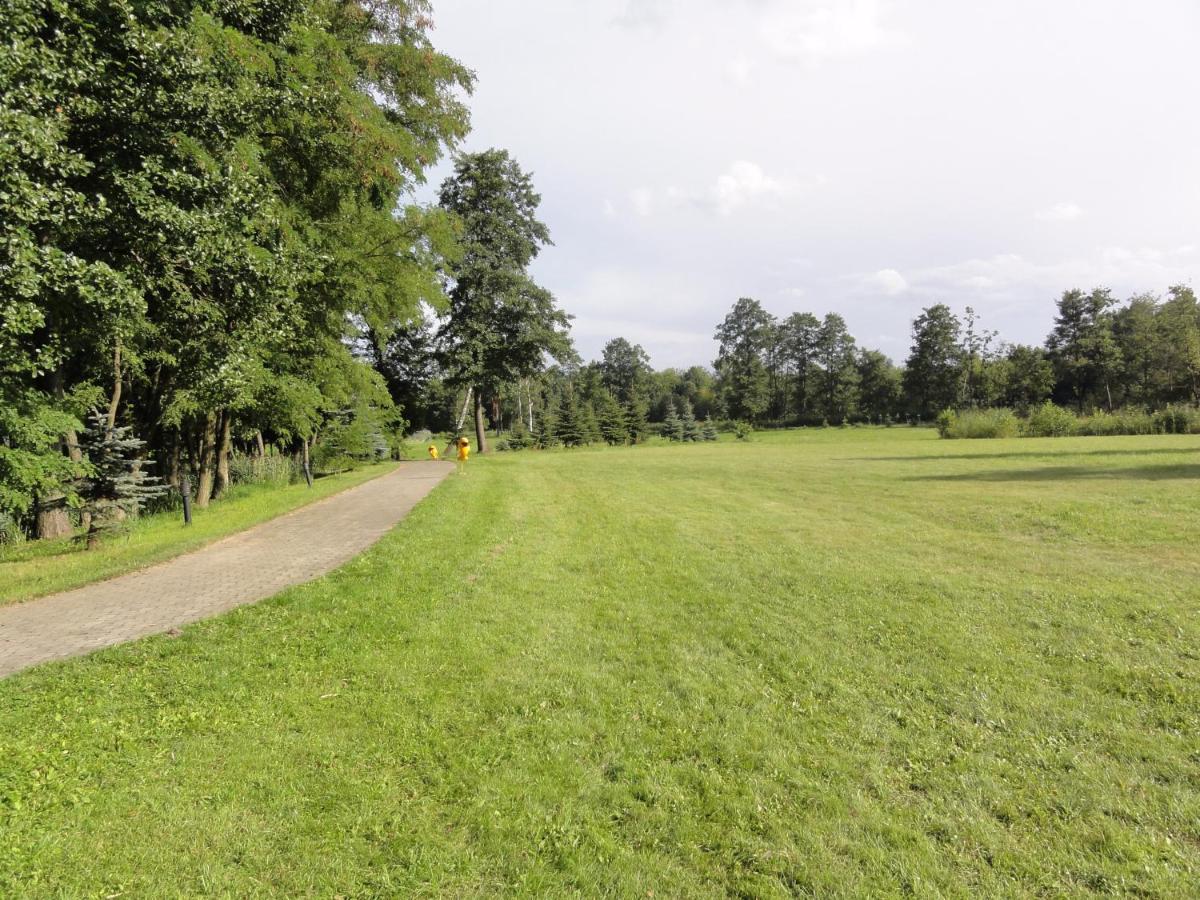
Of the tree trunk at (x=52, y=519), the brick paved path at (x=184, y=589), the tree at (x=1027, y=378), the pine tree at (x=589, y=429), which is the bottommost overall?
the brick paved path at (x=184, y=589)

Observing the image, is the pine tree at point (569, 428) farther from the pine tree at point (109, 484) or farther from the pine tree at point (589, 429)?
the pine tree at point (109, 484)

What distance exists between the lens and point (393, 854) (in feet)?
8.86

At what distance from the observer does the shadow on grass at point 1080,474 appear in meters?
14.3

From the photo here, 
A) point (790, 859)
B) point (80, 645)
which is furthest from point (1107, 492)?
point (80, 645)

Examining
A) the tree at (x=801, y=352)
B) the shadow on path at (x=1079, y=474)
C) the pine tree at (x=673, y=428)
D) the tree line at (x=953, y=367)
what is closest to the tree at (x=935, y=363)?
the tree line at (x=953, y=367)

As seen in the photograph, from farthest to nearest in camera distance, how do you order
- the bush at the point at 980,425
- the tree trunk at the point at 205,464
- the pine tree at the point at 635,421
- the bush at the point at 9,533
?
the pine tree at the point at 635,421 → the bush at the point at 980,425 → the tree trunk at the point at 205,464 → the bush at the point at 9,533

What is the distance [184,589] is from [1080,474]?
2007cm

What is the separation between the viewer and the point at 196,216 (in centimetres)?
756

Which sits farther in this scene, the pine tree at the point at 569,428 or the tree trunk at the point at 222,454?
the pine tree at the point at 569,428

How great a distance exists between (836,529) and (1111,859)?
25.0ft

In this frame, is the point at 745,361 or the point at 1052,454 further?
the point at 745,361

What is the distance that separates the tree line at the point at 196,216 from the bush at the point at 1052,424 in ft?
147

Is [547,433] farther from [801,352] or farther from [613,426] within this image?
[801,352]

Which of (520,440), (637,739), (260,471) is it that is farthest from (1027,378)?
(637,739)
